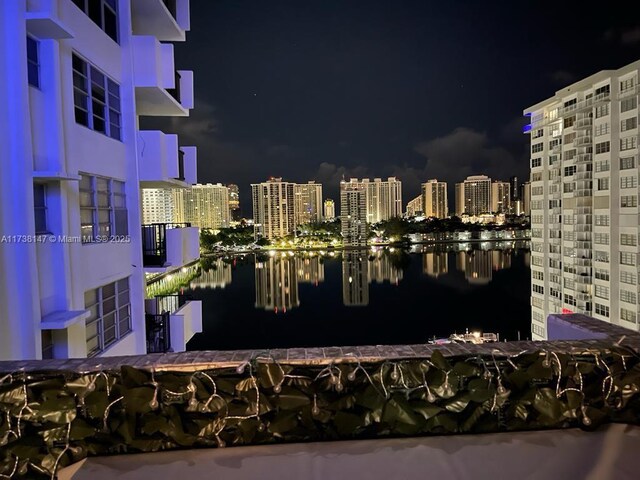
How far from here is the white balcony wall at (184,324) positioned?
5.38m

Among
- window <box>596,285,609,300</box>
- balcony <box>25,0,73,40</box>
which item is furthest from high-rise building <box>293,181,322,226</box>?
balcony <box>25,0,73,40</box>

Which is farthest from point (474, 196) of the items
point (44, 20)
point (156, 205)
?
point (44, 20)

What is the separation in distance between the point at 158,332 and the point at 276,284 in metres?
44.8

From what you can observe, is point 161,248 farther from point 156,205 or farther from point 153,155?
point 156,205

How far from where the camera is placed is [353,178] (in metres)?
107

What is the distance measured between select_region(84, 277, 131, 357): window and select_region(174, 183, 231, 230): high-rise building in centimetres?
7511

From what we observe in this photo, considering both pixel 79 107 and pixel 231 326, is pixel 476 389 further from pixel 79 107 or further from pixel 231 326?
pixel 231 326

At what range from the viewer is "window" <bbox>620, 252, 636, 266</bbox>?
23.3 meters

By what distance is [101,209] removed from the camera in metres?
4.23

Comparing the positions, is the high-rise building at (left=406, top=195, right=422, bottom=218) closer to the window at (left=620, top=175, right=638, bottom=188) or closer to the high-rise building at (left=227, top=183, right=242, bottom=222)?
the high-rise building at (left=227, top=183, right=242, bottom=222)

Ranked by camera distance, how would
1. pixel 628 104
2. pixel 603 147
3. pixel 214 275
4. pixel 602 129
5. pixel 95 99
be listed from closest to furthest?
pixel 95 99 → pixel 628 104 → pixel 602 129 → pixel 603 147 → pixel 214 275

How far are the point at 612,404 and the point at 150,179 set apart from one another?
462 centimetres

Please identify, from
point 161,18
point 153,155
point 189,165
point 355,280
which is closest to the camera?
point 153,155

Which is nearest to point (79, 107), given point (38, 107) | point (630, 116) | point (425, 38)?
point (38, 107)
